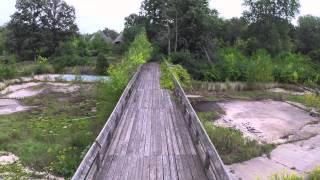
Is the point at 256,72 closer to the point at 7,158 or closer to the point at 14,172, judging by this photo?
the point at 7,158

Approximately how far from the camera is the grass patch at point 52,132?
1292 cm

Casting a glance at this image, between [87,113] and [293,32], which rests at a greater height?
[293,32]

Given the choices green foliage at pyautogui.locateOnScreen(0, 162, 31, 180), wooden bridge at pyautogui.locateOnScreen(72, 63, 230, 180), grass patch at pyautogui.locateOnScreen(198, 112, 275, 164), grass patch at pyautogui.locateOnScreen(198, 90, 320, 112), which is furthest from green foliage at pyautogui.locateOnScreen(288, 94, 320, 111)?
green foliage at pyautogui.locateOnScreen(0, 162, 31, 180)

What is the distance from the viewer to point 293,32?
59781mm

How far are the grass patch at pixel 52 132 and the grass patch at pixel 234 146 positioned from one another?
14.3 feet

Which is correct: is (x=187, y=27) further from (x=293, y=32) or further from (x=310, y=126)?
(x=293, y=32)

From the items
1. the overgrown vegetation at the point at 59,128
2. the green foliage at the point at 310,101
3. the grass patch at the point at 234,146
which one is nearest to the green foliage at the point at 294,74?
the green foliage at the point at 310,101

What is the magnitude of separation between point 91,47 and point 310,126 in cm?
4491

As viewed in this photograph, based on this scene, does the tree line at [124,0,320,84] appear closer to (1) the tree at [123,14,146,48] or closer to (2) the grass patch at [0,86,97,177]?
(1) the tree at [123,14,146,48]

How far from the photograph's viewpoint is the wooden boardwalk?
322 inches

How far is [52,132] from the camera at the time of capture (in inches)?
701

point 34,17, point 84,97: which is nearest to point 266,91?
point 84,97

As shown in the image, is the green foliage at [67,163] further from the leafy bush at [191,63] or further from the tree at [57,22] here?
the tree at [57,22]

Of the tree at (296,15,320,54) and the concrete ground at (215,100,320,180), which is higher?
the tree at (296,15,320,54)
